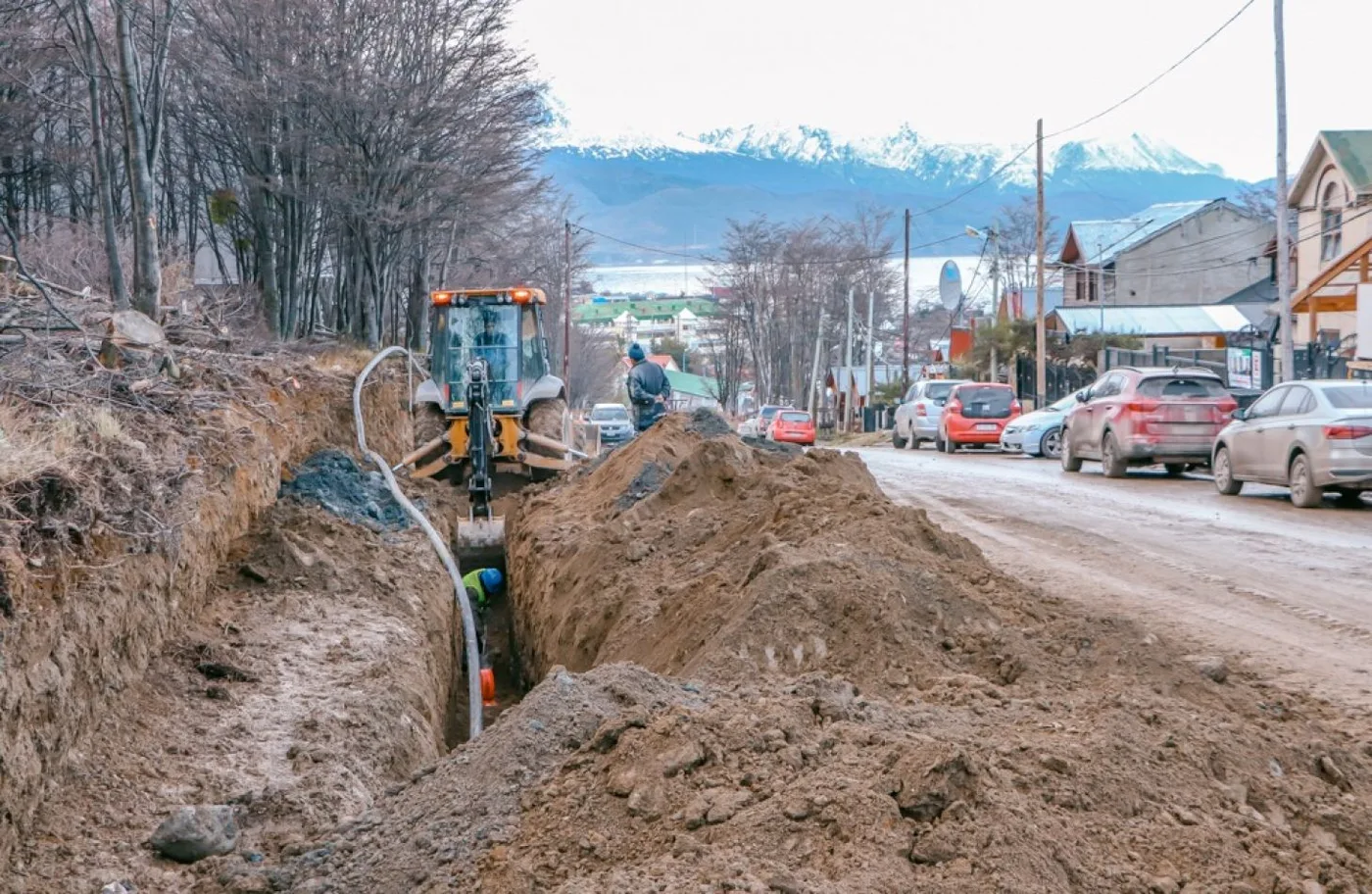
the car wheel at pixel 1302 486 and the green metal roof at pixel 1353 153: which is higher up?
the green metal roof at pixel 1353 153

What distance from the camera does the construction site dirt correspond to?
4.25 m

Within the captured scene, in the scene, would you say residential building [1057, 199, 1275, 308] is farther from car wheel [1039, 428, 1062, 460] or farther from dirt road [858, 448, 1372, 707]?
dirt road [858, 448, 1372, 707]

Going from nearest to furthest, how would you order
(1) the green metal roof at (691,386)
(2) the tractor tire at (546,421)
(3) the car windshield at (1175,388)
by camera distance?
(2) the tractor tire at (546,421), (3) the car windshield at (1175,388), (1) the green metal roof at (691,386)

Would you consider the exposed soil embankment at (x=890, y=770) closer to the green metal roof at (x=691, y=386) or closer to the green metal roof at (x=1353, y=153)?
the green metal roof at (x=1353, y=153)

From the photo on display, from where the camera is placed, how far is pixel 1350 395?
15961 mm

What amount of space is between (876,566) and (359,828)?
3522mm

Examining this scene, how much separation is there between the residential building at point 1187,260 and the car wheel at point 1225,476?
37.8m

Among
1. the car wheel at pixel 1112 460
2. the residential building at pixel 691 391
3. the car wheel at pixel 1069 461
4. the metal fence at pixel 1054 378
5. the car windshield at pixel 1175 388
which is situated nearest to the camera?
the car windshield at pixel 1175 388

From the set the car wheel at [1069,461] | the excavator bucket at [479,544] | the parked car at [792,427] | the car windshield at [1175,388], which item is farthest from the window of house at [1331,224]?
the excavator bucket at [479,544]

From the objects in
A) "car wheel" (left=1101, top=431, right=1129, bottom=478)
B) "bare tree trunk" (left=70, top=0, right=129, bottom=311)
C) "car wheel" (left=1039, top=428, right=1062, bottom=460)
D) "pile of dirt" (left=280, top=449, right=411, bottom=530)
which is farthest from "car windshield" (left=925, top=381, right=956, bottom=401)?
"pile of dirt" (left=280, top=449, right=411, bottom=530)

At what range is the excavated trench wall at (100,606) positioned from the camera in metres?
5.78

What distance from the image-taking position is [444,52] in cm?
2758

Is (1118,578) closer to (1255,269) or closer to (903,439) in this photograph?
(903,439)

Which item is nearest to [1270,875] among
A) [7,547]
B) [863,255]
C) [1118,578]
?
[7,547]
